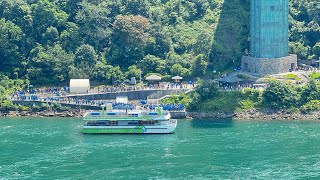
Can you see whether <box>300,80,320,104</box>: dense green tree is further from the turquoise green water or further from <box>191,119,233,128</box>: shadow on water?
<box>191,119,233,128</box>: shadow on water

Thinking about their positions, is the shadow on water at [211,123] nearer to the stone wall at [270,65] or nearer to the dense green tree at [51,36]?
the stone wall at [270,65]

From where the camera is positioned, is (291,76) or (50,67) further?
(50,67)

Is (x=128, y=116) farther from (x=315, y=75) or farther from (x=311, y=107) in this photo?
(x=315, y=75)

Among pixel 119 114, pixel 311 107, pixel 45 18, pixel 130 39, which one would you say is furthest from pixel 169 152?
pixel 45 18

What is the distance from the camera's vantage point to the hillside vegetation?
124m

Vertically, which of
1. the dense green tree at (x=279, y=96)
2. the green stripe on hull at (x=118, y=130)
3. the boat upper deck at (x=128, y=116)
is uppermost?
the dense green tree at (x=279, y=96)

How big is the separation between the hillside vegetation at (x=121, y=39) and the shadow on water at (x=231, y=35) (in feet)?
0.54

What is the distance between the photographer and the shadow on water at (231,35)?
126m

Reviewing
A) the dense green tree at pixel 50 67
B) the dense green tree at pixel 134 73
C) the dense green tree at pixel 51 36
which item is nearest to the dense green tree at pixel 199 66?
the dense green tree at pixel 134 73

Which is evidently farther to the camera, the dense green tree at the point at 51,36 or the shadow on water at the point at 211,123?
the dense green tree at the point at 51,36

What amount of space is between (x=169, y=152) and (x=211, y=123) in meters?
18.0

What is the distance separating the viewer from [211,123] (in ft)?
351

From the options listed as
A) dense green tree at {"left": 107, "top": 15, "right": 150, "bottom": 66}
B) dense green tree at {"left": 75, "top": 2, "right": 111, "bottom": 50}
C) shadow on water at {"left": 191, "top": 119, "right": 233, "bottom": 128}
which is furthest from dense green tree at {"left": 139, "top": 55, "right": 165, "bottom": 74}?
shadow on water at {"left": 191, "top": 119, "right": 233, "bottom": 128}

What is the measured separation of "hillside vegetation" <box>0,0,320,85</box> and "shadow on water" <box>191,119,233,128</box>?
49.2ft
